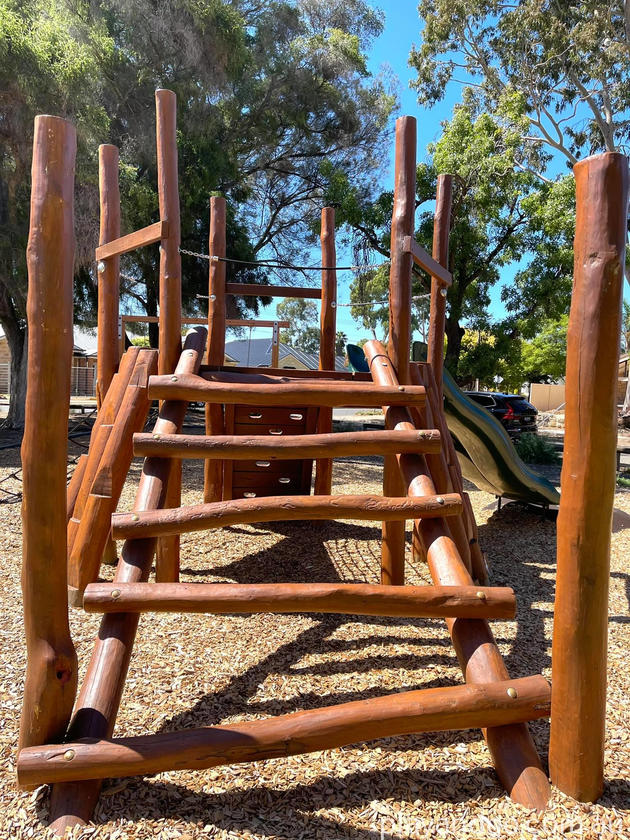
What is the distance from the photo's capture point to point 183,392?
9.94ft

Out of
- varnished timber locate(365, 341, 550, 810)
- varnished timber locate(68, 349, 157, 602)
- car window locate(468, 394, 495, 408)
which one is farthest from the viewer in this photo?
car window locate(468, 394, 495, 408)

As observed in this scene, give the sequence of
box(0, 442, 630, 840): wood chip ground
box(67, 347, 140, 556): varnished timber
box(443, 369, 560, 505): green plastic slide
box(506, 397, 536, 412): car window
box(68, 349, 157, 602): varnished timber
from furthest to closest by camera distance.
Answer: box(506, 397, 536, 412): car window → box(443, 369, 560, 505): green plastic slide → box(67, 347, 140, 556): varnished timber → box(68, 349, 157, 602): varnished timber → box(0, 442, 630, 840): wood chip ground

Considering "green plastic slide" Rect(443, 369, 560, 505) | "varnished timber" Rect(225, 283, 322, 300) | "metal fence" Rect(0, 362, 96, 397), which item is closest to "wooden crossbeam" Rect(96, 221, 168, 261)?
"varnished timber" Rect(225, 283, 322, 300)

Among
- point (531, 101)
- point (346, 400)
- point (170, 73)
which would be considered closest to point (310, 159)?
point (170, 73)

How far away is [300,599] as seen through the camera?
2.12 meters

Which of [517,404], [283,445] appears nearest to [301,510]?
[283,445]

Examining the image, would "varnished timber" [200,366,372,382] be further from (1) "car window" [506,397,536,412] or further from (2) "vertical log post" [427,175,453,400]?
(1) "car window" [506,397,536,412]

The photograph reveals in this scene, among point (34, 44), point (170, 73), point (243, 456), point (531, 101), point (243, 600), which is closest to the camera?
point (243, 600)

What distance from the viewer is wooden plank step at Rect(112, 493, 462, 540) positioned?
243cm

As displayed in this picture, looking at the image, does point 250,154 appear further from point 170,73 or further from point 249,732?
point 249,732

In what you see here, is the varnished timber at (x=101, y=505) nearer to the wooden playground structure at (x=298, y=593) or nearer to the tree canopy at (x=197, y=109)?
the wooden playground structure at (x=298, y=593)

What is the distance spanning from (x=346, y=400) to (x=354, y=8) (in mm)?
20061

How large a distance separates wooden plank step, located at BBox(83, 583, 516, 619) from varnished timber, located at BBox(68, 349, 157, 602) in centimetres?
140

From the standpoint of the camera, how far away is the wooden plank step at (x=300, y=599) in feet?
6.82
